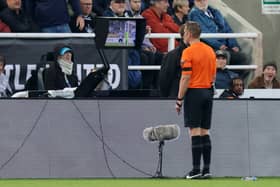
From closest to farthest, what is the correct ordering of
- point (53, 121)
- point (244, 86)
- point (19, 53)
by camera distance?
point (53, 121) → point (19, 53) → point (244, 86)

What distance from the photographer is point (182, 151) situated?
17.9m

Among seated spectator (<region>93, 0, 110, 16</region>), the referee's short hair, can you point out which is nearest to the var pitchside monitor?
the referee's short hair

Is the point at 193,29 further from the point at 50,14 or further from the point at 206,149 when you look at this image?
the point at 50,14

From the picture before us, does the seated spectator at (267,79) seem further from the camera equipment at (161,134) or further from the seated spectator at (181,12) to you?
the camera equipment at (161,134)

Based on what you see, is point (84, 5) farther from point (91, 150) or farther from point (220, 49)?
point (91, 150)

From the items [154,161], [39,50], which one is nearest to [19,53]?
[39,50]

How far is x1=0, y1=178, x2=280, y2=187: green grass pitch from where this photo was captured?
15375 millimetres

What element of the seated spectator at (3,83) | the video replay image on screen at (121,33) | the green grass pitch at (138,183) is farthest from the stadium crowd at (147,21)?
the green grass pitch at (138,183)

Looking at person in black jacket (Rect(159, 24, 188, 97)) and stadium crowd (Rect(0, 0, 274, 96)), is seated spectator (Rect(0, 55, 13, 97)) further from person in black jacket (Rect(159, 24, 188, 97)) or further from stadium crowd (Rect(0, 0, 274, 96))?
person in black jacket (Rect(159, 24, 188, 97))

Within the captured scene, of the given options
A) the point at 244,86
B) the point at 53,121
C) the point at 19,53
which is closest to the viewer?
the point at 53,121

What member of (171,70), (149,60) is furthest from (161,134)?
(149,60)

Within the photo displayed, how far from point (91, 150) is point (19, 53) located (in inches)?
103

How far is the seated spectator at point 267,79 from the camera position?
20859 millimetres

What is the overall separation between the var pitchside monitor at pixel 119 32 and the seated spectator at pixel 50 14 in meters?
2.52
